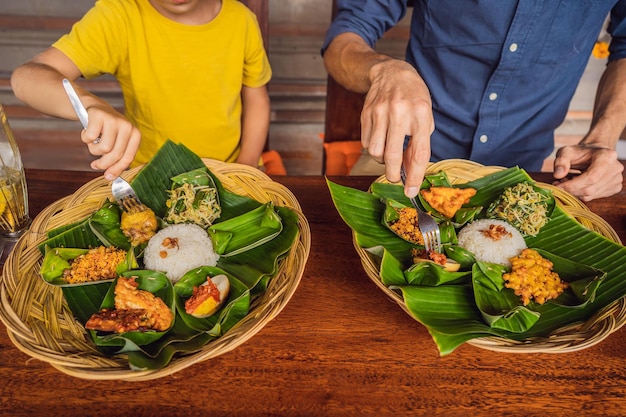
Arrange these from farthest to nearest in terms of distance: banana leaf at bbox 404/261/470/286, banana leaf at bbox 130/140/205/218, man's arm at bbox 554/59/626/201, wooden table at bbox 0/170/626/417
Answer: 1. man's arm at bbox 554/59/626/201
2. banana leaf at bbox 130/140/205/218
3. banana leaf at bbox 404/261/470/286
4. wooden table at bbox 0/170/626/417

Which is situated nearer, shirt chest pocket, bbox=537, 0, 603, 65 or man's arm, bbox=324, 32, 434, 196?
man's arm, bbox=324, 32, 434, 196

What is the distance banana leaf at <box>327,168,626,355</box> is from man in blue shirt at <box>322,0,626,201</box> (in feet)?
0.94

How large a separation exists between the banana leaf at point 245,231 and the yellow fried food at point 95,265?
10.7 inches

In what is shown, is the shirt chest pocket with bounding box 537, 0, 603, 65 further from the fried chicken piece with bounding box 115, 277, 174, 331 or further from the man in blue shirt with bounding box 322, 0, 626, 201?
the fried chicken piece with bounding box 115, 277, 174, 331

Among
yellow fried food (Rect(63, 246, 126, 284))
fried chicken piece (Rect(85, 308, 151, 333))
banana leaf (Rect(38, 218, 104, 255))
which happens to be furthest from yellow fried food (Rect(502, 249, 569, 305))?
banana leaf (Rect(38, 218, 104, 255))

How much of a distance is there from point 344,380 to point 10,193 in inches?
42.2

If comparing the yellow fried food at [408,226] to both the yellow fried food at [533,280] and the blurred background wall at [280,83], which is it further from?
the blurred background wall at [280,83]

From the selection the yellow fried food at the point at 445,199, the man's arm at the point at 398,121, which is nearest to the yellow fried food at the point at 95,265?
the man's arm at the point at 398,121

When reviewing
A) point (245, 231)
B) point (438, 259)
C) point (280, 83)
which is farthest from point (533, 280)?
point (280, 83)

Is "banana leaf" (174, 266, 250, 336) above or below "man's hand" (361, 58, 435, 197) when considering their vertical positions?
below

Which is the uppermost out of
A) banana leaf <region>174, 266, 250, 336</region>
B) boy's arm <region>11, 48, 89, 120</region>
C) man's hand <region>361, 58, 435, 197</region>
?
man's hand <region>361, 58, 435, 197</region>

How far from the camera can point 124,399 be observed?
0.94 m

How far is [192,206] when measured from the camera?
4.65 ft

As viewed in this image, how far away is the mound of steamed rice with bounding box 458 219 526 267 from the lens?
4.31 feet
